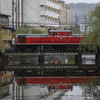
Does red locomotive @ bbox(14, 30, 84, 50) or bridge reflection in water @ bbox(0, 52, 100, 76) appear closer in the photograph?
bridge reflection in water @ bbox(0, 52, 100, 76)

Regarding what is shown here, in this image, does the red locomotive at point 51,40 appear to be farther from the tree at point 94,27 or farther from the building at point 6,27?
the tree at point 94,27

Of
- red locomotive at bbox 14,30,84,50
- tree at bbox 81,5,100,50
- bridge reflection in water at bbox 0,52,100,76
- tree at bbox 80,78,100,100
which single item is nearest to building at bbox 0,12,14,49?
bridge reflection in water at bbox 0,52,100,76

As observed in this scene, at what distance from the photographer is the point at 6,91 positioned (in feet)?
55.4

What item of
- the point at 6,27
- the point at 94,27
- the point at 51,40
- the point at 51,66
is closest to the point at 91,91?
the point at 94,27

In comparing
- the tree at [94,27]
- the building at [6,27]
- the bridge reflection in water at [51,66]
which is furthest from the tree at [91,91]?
the building at [6,27]

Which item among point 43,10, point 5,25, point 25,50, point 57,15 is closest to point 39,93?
point 25,50

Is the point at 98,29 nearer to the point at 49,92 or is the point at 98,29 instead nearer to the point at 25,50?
the point at 25,50

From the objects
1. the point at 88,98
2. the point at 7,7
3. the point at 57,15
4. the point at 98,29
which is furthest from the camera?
the point at 57,15

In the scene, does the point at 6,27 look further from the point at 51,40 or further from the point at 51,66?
the point at 51,66

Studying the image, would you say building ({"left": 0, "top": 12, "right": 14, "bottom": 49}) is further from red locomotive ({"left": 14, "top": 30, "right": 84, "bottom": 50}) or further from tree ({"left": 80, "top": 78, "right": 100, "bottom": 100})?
tree ({"left": 80, "top": 78, "right": 100, "bottom": 100})

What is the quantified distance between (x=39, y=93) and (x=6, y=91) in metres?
1.93

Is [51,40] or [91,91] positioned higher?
[51,40]

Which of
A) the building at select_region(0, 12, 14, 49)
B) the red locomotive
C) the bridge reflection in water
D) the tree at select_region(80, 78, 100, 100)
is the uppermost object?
the building at select_region(0, 12, 14, 49)

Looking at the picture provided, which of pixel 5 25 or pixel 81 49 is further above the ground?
pixel 5 25
